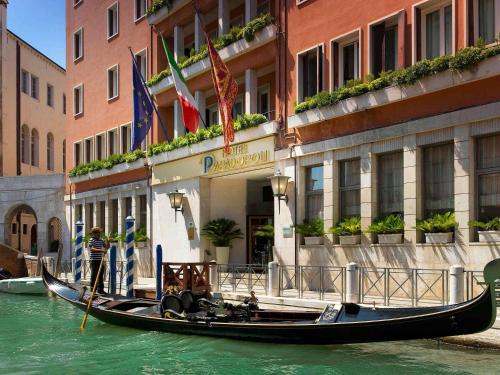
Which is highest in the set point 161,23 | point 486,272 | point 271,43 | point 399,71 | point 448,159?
point 161,23

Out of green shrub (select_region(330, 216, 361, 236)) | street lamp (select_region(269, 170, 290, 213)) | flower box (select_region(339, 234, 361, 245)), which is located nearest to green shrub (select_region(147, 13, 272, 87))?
street lamp (select_region(269, 170, 290, 213))

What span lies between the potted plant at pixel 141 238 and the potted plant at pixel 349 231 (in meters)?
9.79

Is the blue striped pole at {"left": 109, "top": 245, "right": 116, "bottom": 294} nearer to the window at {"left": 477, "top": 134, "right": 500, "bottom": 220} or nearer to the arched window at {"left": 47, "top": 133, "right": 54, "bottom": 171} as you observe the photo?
the window at {"left": 477, "top": 134, "right": 500, "bottom": 220}

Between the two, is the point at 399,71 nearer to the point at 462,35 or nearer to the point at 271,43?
the point at 462,35

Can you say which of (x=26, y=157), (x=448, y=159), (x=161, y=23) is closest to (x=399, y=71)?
(x=448, y=159)

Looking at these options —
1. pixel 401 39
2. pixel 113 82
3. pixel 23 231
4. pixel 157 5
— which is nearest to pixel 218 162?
pixel 157 5

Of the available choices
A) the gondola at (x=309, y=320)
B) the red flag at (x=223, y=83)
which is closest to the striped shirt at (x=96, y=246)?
the gondola at (x=309, y=320)

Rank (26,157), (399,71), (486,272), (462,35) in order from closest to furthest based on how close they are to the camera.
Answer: (486,272), (462,35), (399,71), (26,157)

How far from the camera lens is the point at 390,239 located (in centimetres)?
1357

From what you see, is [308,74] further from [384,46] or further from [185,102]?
[185,102]

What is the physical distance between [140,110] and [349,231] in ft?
28.3

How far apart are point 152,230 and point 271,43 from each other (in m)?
8.16

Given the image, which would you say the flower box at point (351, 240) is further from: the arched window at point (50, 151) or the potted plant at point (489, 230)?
the arched window at point (50, 151)

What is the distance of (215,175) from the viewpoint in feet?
65.0
